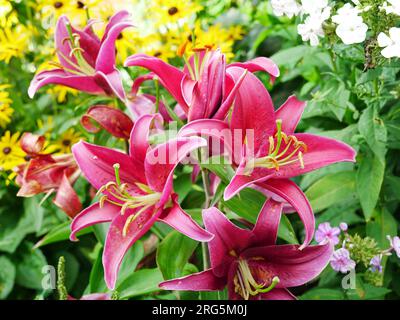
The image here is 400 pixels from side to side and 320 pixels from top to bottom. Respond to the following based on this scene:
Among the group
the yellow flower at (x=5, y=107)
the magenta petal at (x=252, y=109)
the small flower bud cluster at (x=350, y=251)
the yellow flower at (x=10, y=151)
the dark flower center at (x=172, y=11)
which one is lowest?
the small flower bud cluster at (x=350, y=251)

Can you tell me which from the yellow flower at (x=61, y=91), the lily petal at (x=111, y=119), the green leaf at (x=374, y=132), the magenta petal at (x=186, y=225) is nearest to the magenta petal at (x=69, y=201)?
the lily petal at (x=111, y=119)

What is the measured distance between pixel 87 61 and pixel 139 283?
1.15 ft

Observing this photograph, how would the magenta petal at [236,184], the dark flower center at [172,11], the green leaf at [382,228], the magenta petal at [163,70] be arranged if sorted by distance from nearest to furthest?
the magenta petal at [236,184] → the magenta petal at [163,70] → the green leaf at [382,228] → the dark flower center at [172,11]

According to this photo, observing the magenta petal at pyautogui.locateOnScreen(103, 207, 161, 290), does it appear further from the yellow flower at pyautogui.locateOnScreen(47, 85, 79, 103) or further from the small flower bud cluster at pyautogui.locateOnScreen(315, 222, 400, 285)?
the yellow flower at pyautogui.locateOnScreen(47, 85, 79, 103)

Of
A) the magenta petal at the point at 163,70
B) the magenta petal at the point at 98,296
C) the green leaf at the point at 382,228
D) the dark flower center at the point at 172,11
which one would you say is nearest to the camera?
the magenta petal at the point at 163,70

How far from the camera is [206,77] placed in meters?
0.75

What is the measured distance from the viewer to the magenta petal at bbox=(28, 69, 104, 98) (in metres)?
0.90

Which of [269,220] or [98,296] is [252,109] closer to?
[269,220]

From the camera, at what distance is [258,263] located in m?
0.80

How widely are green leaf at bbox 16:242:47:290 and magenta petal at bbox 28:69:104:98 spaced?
0.40m

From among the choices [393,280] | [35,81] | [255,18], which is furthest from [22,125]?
[393,280]

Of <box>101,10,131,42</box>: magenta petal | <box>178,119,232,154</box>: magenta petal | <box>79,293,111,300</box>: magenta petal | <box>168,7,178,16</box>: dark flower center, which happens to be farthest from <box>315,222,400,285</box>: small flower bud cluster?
<box>168,7,178,16</box>: dark flower center

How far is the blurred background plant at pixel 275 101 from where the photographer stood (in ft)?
2.74

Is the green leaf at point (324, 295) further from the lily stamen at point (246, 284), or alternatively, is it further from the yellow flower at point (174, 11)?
the yellow flower at point (174, 11)
